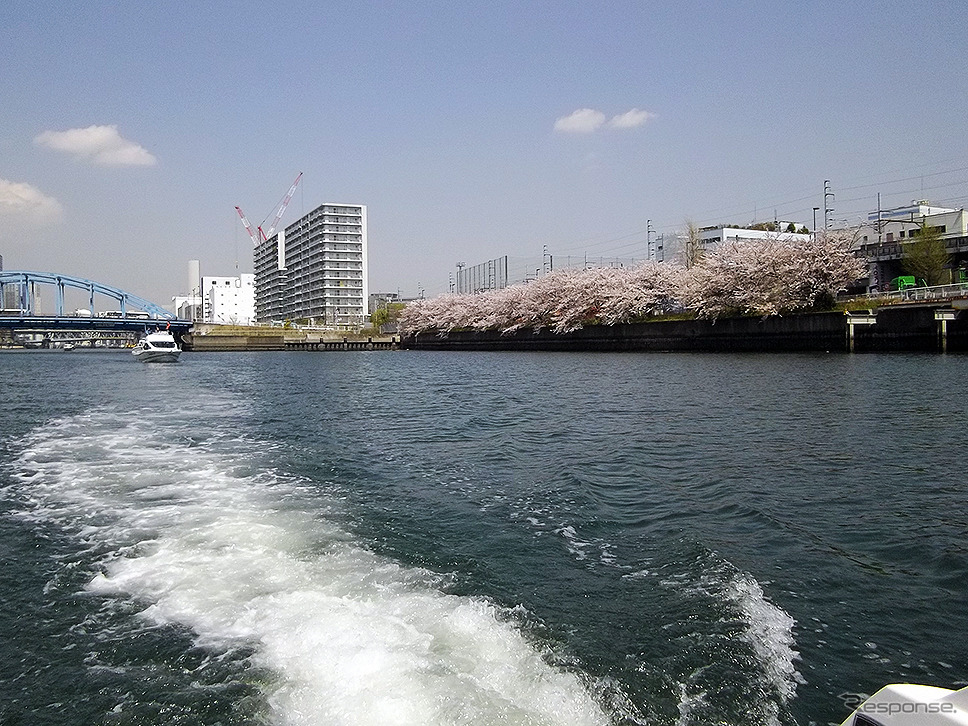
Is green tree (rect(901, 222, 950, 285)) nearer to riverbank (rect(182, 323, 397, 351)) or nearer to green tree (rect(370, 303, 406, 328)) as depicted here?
riverbank (rect(182, 323, 397, 351))

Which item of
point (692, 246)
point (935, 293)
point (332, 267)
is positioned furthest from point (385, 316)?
point (935, 293)

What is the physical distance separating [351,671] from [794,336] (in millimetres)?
44068

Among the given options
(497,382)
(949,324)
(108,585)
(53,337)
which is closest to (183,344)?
(53,337)

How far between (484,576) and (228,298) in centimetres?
20002

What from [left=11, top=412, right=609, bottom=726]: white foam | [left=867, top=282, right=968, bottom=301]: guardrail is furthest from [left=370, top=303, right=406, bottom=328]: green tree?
[left=11, top=412, right=609, bottom=726]: white foam

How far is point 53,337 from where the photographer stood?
137 m

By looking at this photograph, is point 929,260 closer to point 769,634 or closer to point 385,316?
point 769,634

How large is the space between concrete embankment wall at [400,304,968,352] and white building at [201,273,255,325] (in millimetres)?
138783

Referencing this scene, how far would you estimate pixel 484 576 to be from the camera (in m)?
5.74

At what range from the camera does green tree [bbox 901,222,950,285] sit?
177 feet

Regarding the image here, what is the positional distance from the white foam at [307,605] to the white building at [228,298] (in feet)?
610

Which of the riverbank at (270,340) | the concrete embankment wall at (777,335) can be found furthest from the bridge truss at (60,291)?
the concrete embankment wall at (777,335)

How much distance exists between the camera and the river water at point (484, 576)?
388 cm

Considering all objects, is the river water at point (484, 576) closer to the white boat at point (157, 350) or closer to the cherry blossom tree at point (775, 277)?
the cherry blossom tree at point (775, 277)
